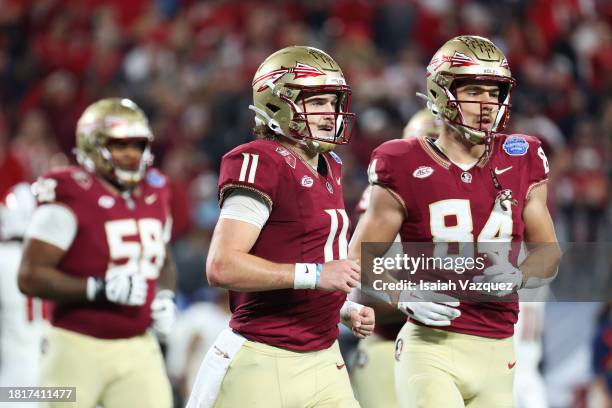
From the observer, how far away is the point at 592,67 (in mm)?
10453

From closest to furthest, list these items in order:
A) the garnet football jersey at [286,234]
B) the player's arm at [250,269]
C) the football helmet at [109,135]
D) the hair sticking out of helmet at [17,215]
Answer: the player's arm at [250,269] < the garnet football jersey at [286,234] < the football helmet at [109,135] < the hair sticking out of helmet at [17,215]

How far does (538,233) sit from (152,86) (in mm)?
7003

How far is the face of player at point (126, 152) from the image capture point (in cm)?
522

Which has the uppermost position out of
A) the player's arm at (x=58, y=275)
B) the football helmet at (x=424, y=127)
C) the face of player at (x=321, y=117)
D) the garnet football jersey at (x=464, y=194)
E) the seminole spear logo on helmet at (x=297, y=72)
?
the seminole spear logo on helmet at (x=297, y=72)

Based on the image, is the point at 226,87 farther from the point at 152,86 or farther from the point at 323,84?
the point at 323,84

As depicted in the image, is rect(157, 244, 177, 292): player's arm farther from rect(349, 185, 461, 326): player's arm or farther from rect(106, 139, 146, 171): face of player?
rect(349, 185, 461, 326): player's arm

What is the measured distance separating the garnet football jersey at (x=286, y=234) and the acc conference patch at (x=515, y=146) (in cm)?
74

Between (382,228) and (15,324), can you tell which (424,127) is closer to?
(382,228)

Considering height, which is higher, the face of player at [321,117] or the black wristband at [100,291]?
the face of player at [321,117]

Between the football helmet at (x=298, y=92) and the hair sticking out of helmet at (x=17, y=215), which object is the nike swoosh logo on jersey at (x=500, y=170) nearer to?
the football helmet at (x=298, y=92)

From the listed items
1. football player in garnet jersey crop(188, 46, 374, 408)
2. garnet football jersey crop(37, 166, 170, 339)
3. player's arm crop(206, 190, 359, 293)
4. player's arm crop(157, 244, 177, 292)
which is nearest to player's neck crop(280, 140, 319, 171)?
football player in garnet jersey crop(188, 46, 374, 408)

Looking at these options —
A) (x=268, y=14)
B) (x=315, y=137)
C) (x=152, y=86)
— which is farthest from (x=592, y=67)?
(x=315, y=137)

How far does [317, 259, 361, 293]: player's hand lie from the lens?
11.6 ft

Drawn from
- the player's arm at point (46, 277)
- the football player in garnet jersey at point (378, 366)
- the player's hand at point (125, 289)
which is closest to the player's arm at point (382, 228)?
the football player in garnet jersey at point (378, 366)
